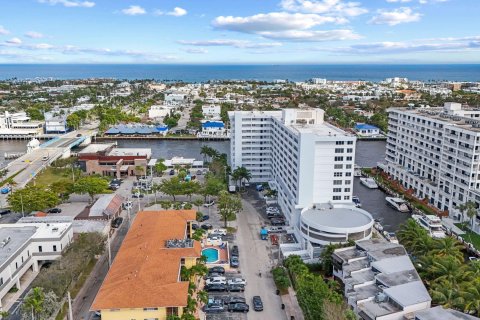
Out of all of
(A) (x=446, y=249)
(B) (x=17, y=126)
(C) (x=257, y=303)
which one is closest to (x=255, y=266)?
(C) (x=257, y=303)

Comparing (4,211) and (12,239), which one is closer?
(12,239)

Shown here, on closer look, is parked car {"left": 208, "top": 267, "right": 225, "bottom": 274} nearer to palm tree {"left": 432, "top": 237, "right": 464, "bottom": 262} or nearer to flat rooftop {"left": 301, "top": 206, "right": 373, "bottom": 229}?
flat rooftop {"left": 301, "top": 206, "right": 373, "bottom": 229}

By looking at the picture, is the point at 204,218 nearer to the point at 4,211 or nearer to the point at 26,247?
the point at 26,247

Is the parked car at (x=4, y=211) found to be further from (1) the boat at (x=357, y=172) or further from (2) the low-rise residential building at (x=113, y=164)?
(1) the boat at (x=357, y=172)

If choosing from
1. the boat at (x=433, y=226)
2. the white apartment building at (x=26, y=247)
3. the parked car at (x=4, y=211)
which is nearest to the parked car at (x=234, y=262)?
the white apartment building at (x=26, y=247)

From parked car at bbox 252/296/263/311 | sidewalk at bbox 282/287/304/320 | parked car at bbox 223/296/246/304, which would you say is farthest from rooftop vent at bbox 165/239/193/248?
sidewalk at bbox 282/287/304/320

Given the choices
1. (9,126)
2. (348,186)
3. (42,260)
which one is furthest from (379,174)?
(9,126)
